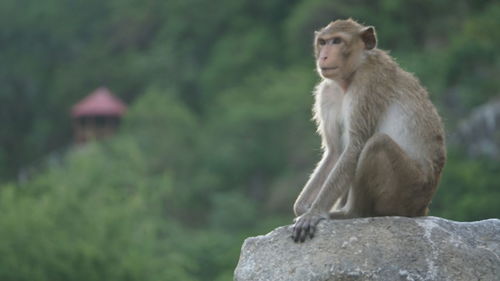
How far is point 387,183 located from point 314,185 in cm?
78

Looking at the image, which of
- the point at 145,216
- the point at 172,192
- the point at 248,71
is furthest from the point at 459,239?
the point at 248,71

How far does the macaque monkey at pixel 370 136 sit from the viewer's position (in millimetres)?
10253

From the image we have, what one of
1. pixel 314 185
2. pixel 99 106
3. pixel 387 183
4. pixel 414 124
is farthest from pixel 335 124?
pixel 99 106

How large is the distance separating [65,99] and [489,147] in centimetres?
4636

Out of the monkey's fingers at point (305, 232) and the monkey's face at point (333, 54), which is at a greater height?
the monkey's face at point (333, 54)

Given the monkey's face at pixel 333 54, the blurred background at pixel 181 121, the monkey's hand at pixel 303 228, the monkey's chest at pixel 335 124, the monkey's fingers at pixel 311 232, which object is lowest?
the monkey's fingers at pixel 311 232

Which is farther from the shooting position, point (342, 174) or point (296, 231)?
point (342, 174)

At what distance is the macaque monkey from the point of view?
10253mm

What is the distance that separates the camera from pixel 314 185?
10820mm

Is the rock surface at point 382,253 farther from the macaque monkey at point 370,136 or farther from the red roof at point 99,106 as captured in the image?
the red roof at point 99,106

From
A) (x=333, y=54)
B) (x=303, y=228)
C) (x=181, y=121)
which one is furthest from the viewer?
(x=181, y=121)

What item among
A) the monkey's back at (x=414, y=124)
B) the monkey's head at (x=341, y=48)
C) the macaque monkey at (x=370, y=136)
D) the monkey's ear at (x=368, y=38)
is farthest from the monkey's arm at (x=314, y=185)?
the monkey's ear at (x=368, y=38)

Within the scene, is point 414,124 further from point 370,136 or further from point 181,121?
point 181,121

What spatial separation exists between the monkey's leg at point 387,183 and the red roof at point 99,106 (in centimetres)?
8867
